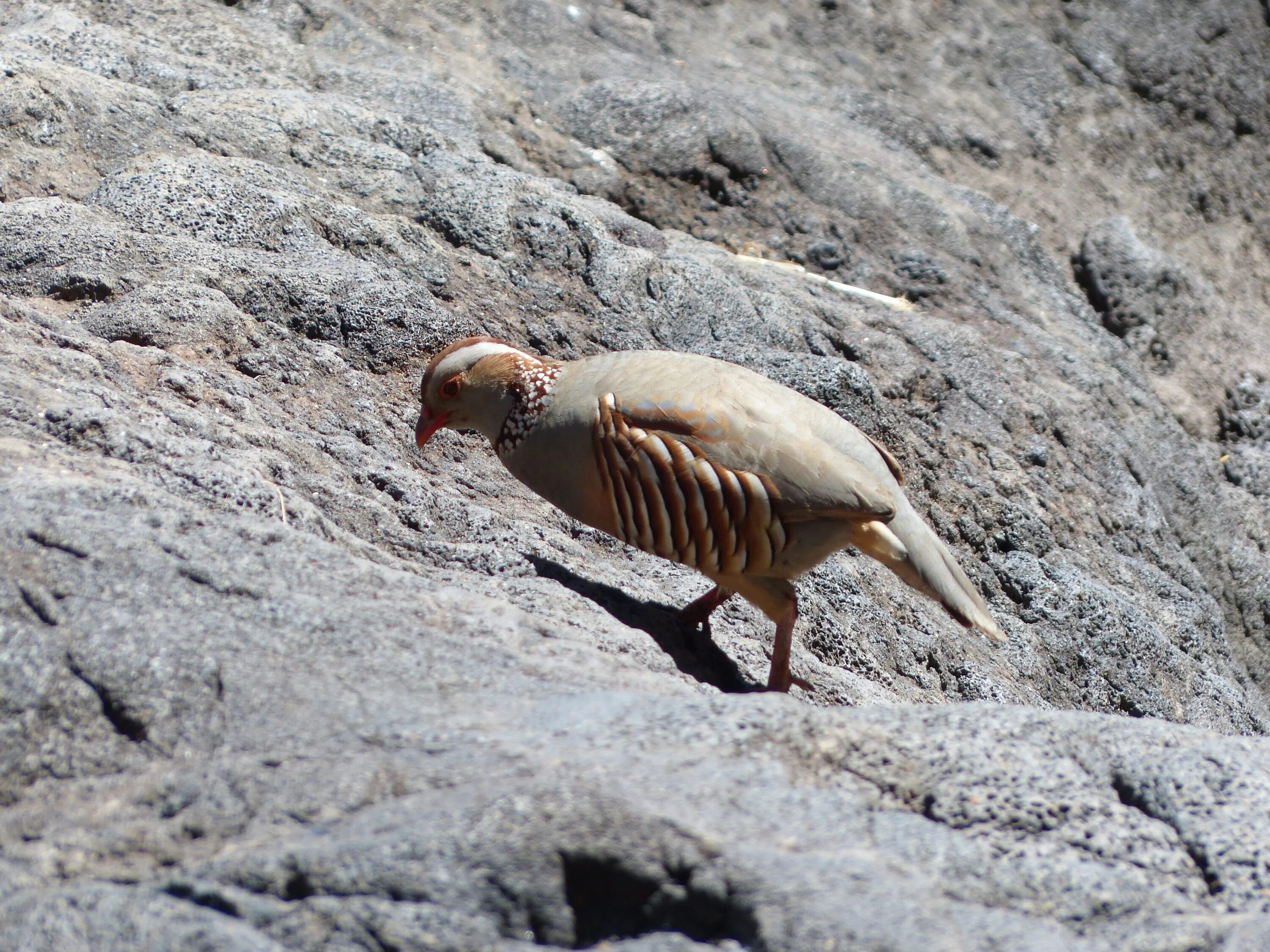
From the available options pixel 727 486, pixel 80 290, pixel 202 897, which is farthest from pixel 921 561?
pixel 80 290

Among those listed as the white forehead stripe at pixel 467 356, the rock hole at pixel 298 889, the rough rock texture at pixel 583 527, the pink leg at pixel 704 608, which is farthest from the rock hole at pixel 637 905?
the white forehead stripe at pixel 467 356

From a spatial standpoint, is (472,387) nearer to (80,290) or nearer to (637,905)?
(80,290)

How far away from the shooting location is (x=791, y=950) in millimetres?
1759

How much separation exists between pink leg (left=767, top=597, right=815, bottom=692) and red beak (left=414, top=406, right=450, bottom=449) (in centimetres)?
142

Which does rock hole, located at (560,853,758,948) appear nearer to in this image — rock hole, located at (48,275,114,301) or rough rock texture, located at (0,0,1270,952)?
rough rock texture, located at (0,0,1270,952)

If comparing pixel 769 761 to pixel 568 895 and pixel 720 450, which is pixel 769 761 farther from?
pixel 720 450

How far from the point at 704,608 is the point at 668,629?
224 mm

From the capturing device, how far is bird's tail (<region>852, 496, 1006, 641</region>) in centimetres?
363

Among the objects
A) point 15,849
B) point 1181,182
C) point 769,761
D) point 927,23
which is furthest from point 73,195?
point 1181,182

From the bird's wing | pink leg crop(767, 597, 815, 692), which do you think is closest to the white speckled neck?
the bird's wing

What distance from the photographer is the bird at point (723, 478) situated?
346 centimetres

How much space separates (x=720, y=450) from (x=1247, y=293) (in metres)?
6.96

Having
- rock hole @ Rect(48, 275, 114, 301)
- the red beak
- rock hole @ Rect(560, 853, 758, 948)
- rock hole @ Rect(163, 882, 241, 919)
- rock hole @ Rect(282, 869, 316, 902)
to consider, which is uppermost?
rock hole @ Rect(560, 853, 758, 948)

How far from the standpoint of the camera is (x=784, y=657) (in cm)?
354
